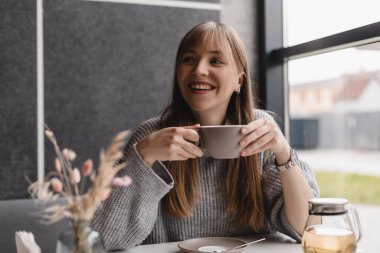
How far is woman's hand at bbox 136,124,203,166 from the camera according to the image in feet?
3.58

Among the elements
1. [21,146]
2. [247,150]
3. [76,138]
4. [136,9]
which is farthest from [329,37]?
[21,146]

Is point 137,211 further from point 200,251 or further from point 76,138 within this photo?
point 76,138

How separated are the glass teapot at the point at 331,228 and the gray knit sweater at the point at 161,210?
407mm

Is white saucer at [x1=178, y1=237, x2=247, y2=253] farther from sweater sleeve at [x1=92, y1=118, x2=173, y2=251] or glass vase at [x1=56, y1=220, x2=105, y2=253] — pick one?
glass vase at [x1=56, y1=220, x2=105, y2=253]

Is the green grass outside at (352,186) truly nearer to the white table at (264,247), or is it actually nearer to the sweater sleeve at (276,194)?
the sweater sleeve at (276,194)

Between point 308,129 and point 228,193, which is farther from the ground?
point 308,129

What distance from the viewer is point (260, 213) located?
1.36 metres

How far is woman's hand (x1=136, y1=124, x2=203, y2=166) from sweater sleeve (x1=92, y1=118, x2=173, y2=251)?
3 cm

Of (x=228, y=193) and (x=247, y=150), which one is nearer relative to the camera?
(x=247, y=150)

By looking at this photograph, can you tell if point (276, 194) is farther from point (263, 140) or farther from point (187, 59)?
point (187, 59)

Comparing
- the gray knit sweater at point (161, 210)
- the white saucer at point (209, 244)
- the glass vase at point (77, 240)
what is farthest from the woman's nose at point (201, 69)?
the glass vase at point (77, 240)

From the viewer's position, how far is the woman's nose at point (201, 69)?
53.5 inches

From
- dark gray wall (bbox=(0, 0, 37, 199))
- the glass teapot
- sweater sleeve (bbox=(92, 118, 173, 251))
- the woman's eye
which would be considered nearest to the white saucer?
sweater sleeve (bbox=(92, 118, 173, 251))

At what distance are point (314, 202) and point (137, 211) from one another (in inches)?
20.8
